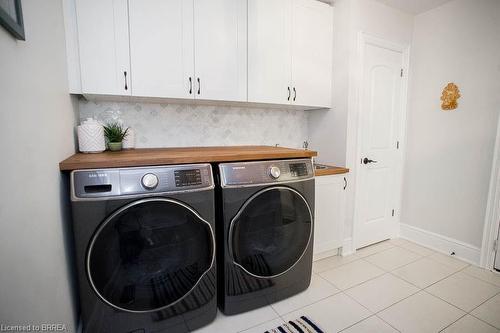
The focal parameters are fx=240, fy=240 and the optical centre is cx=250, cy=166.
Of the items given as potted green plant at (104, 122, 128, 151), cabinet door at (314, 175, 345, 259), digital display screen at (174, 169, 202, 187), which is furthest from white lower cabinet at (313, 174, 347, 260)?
potted green plant at (104, 122, 128, 151)

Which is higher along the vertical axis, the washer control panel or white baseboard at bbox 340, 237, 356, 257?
the washer control panel

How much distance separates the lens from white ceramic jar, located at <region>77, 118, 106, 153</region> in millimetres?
1512

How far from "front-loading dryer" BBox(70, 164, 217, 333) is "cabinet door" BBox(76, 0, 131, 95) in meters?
0.70

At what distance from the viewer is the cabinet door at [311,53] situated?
2.11 metres

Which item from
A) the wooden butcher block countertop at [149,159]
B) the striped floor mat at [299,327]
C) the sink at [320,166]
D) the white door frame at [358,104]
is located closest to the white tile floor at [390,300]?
the striped floor mat at [299,327]

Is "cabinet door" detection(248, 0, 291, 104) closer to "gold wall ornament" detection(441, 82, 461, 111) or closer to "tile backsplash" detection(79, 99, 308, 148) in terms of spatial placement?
"tile backsplash" detection(79, 99, 308, 148)

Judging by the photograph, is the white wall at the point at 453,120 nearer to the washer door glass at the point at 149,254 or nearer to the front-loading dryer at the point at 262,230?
the front-loading dryer at the point at 262,230

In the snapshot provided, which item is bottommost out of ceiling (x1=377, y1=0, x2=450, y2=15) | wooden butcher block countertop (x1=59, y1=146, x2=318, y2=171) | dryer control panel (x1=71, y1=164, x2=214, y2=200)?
dryer control panel (x1=71, y1=164, x2=214, y2=200)

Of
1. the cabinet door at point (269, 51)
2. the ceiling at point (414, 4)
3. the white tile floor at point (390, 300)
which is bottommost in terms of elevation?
the white tile floor at point (390, 300)

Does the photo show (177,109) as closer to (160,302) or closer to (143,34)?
(143,34)

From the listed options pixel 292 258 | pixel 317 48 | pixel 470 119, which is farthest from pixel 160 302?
pixel 470 119

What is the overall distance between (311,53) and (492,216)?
6.92 ft

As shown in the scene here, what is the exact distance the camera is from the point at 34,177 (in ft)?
2.90

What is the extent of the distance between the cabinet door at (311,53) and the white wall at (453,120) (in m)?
1.06
